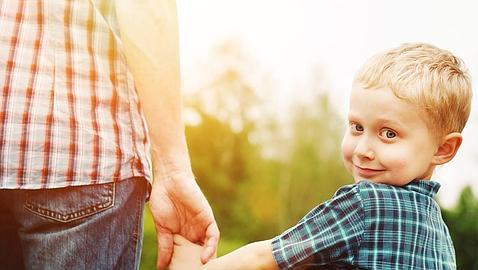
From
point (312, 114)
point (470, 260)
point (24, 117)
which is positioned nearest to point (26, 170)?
point (24, 117)

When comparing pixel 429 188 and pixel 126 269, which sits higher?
pixel 429 188

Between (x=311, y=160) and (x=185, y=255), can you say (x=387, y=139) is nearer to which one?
(x=185, y=255)

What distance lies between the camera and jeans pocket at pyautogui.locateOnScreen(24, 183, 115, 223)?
4.35 feet

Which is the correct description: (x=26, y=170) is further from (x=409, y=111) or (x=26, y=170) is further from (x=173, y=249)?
(x=409, y=111)

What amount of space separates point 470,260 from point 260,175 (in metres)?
11.3

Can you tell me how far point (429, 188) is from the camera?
167cm

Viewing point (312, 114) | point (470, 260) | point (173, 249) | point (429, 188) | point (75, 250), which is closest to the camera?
point (75, 250)

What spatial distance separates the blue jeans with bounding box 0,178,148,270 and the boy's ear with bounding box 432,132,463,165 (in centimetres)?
74

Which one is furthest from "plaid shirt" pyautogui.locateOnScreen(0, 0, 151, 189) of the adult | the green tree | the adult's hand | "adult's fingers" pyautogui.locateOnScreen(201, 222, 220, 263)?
the green tree

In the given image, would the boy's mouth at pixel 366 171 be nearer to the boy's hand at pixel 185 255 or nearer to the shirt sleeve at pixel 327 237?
the shirt sleeve at pixel 327 237

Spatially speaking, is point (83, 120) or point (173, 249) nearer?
point (83, 120)

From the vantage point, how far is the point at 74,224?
133 centimetres

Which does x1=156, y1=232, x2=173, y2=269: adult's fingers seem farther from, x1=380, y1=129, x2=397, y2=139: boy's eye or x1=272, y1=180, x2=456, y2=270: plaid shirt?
x1=380, y1=129, x2=397, y2=139: boy's eye

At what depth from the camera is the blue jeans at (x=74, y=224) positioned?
1330 mm
